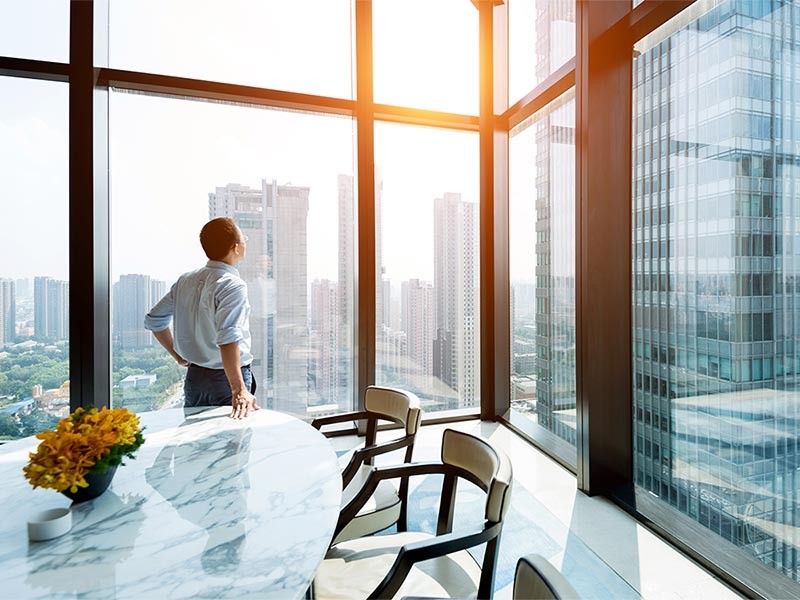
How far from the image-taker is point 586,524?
2.11 metres

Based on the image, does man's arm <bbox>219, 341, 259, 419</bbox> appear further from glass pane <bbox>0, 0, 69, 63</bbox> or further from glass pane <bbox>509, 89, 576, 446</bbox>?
glass pane <bbox>0, 0, 69, 63</bbox>

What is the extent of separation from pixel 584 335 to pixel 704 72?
136 centimetres

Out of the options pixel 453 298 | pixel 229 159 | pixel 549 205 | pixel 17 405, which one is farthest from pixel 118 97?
pixel 549 205

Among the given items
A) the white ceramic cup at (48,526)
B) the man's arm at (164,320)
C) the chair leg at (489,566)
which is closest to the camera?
the white ceramic cup at (48,526)

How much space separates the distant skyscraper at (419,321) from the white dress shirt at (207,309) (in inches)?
63.6

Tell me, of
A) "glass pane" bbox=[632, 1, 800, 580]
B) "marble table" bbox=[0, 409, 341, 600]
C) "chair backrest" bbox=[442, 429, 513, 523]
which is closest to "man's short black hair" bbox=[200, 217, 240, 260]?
"marble table" bbox=[0, 409, 341, 600]

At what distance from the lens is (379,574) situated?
1191 millimetres

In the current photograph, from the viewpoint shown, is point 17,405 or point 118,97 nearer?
point 17,405

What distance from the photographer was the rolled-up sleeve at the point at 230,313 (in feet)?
6.14

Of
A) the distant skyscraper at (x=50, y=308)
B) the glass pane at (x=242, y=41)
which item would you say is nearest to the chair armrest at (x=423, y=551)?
the distant skyscraper at (x=50, y=308)

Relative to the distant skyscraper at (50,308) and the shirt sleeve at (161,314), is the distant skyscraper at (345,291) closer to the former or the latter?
the shirt sleeve at (161,314)

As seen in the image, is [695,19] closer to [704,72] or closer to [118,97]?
[704,72]

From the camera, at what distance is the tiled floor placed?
164 centimetres

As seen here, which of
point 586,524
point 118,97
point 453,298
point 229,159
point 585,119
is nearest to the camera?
point 586,524
